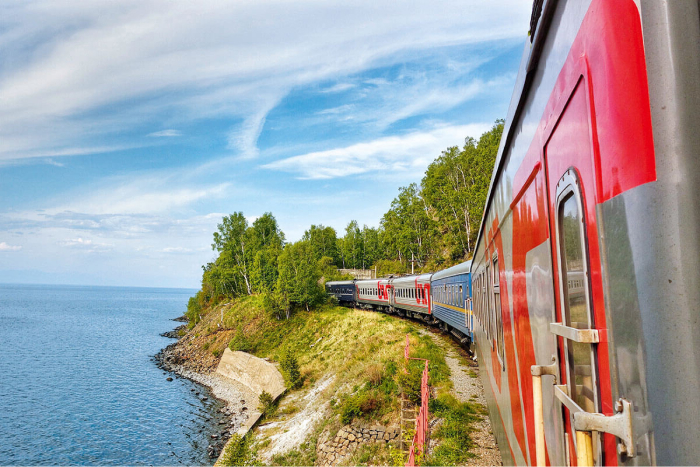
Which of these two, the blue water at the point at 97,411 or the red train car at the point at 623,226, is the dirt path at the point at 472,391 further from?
the blue water at the point at 97,411

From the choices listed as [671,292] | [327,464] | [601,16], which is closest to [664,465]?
[671,292]

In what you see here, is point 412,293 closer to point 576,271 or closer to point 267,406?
point 267,406

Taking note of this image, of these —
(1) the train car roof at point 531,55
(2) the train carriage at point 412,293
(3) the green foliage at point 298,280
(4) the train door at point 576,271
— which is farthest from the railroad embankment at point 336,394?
(4) the train door at point 576,271

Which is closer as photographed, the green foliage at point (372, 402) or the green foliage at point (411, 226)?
the green foliage at point (372, 402)

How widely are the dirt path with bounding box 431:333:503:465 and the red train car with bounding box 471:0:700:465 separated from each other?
8153mm

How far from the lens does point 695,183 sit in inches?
40.1

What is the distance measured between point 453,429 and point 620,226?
10.4 m

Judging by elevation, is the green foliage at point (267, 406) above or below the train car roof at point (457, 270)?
below

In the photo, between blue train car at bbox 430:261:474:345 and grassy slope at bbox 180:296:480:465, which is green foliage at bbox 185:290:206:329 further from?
blue train car at bbox 430:261:474:345

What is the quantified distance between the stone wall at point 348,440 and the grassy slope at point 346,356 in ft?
1.21

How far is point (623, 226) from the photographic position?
3.96ft

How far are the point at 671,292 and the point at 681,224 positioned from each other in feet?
0.53

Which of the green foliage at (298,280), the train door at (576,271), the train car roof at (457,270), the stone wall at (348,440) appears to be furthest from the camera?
the green foliage at (298,280)

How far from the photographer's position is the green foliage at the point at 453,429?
9312 mm
